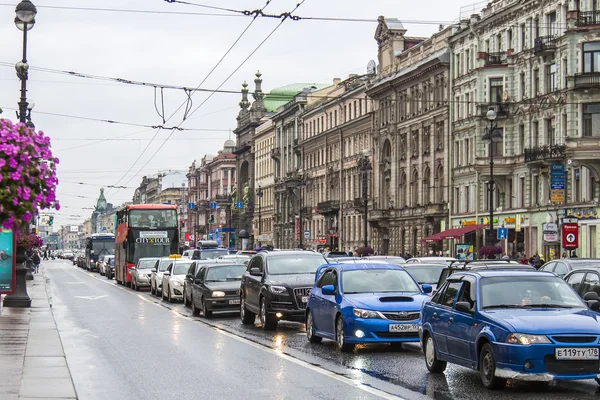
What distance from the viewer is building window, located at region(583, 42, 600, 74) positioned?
55.2 meters

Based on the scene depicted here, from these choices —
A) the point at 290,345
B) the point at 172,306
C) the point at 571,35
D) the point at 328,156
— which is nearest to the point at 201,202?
the point at 328,156

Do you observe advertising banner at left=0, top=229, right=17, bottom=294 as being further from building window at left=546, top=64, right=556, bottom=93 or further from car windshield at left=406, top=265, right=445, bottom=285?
building window at left=546, top=64, right=556, bottom=93

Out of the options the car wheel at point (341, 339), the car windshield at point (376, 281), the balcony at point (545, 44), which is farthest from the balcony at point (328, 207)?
→ the car wheel at point (341, 339)

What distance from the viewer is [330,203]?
100m

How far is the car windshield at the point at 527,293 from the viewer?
14.2m

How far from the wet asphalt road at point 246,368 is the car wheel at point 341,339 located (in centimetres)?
19

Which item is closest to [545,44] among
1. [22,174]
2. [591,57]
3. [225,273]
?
[591,57]

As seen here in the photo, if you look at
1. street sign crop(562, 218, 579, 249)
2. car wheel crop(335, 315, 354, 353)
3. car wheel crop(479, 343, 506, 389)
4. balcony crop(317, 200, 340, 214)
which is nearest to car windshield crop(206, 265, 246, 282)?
car wheel crop(335, 315, 354, 353)

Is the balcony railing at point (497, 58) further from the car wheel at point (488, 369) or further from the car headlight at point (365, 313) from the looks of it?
the car wheel at point (488, 369)

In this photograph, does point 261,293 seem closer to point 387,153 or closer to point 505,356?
point 505,356

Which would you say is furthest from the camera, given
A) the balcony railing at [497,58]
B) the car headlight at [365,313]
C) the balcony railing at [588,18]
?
the balcony railing at [497,58]

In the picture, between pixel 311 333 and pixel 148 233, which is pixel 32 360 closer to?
pixel 311 333

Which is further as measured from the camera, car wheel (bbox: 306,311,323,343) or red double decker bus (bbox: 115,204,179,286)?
red double decker bus (bbox: 115,204,179,286)

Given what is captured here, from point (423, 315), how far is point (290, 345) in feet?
16.1
